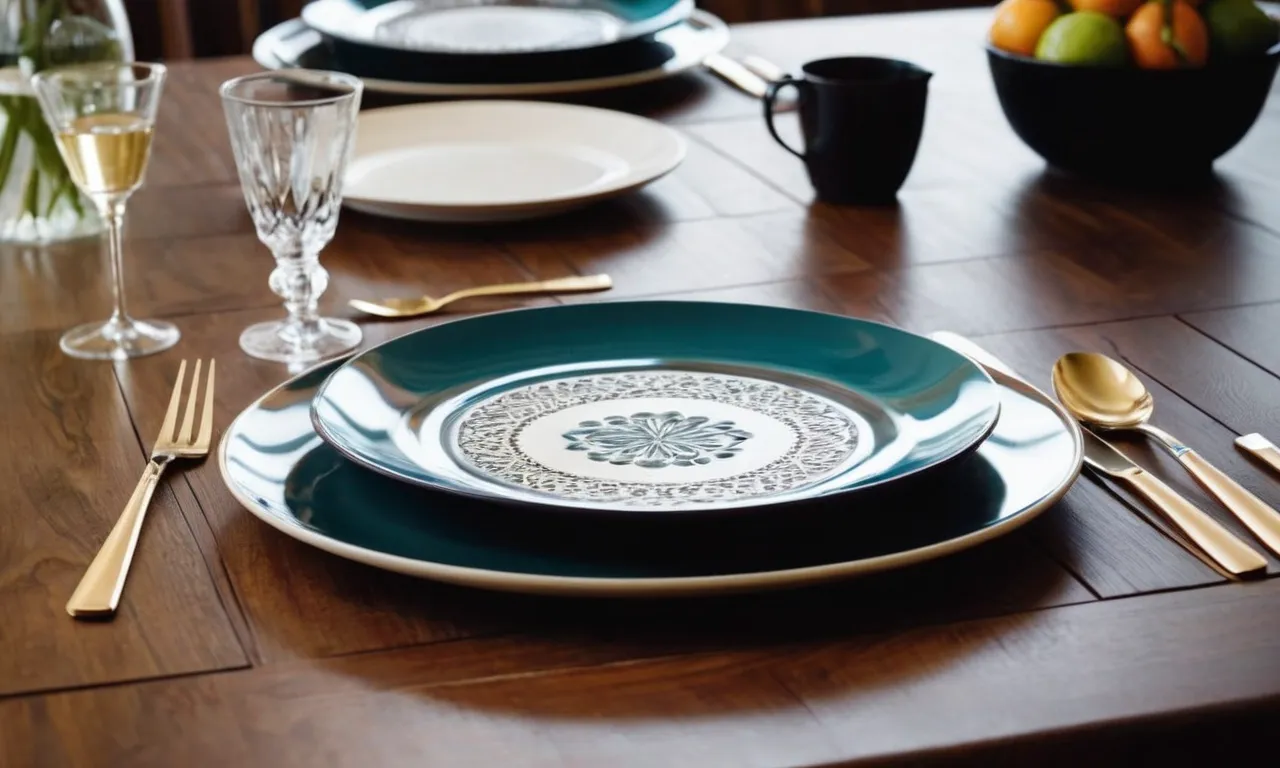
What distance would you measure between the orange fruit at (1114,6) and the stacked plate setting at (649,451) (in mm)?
559

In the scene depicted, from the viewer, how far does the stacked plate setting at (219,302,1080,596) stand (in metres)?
0.64

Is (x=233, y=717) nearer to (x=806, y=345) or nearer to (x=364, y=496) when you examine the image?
(x=364, y=496)

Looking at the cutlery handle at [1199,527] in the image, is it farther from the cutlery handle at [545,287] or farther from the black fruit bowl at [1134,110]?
the black fruit bowl at [1134,110]

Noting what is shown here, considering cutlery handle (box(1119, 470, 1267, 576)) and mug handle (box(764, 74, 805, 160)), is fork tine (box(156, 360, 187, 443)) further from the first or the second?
mug handle (box(764, 74, 805, 160))

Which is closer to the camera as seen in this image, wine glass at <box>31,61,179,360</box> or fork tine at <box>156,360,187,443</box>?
fork tine at <box>156,360,187,443</box>

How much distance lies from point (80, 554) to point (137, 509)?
0.13ft

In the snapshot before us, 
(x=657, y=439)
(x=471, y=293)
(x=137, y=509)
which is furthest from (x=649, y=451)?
(x=471, y=293)

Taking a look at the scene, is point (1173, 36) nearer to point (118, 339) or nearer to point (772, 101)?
point (772, 101)

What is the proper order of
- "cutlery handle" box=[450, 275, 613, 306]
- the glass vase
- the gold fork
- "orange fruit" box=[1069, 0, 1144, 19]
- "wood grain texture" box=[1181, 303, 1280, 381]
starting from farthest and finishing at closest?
"orange fruit" box=[1069, 0, 1144, 19]
the glass vase
"cutlery handle" box=[450, 275, 613, 306]
"wood grain texture" box=[1181, 303, 1280, 381]
the gold fork

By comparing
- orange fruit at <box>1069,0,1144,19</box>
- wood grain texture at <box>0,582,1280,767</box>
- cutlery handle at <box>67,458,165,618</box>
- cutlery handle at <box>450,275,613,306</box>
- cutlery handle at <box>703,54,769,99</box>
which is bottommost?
cutlery handle at <box>703,54,769,99</box>

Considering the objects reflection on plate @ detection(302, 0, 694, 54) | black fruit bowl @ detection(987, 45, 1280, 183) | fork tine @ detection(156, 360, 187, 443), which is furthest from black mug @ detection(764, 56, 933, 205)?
fork tine @ detection(156, 360, 187, 443)

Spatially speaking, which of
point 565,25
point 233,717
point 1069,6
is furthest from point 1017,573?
point 565,25

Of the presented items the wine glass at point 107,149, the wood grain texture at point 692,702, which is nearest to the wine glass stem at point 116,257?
the wine glass at point 107,149

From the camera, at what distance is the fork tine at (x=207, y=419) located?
81cm
